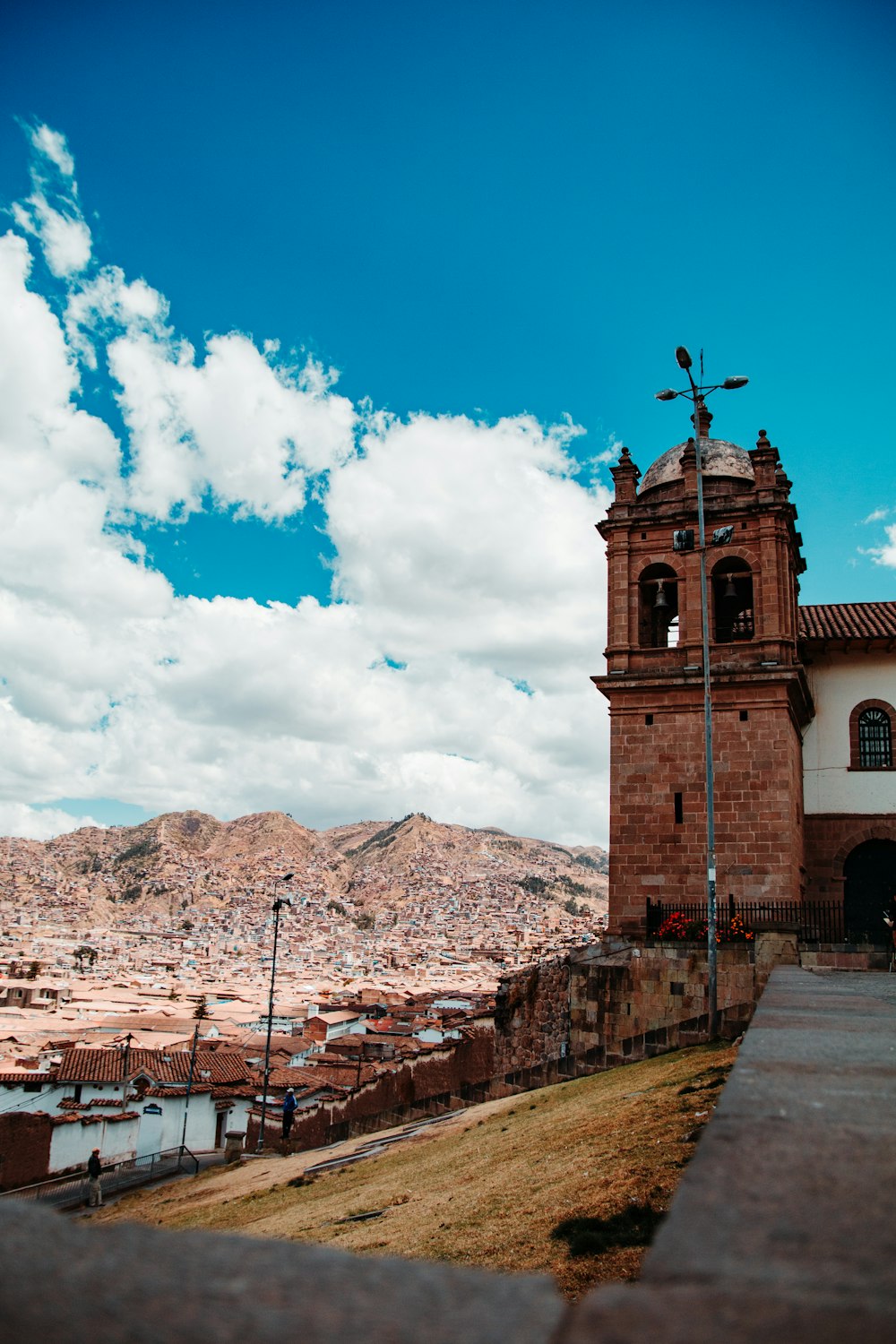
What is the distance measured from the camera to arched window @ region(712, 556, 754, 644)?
19328 millimetres

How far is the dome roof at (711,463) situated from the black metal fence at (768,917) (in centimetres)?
878

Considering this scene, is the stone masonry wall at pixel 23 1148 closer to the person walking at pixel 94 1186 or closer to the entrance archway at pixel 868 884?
the person walking at pixel 94 1186

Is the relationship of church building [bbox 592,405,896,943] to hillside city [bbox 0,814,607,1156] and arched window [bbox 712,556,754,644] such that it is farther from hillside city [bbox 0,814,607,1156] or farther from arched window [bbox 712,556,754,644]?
hillside city [bbox 0,814,607,1156]

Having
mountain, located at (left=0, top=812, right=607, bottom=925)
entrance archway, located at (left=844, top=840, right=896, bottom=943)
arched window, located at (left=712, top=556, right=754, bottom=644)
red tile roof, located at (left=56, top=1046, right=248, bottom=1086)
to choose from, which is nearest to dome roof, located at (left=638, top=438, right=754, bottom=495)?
arched window, located at (left=712, top=556, right=754, bottom=644)

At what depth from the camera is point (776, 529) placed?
19.0 metres

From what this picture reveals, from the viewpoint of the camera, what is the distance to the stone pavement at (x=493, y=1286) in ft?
4.00

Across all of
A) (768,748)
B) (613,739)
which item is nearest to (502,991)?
(613,739)

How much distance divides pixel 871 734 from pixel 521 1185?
15856mm

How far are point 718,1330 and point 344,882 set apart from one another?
157 meters

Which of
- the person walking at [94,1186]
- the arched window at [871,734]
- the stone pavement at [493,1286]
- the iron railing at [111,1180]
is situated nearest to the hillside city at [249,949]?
the iron railing at [111,1180]

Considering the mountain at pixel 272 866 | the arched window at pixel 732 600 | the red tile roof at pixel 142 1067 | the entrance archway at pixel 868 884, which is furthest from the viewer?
the mountain at pixel 272 866

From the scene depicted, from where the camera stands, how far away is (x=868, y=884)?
19281 millimetres

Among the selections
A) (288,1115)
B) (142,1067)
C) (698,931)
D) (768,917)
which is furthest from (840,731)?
(142,1067)

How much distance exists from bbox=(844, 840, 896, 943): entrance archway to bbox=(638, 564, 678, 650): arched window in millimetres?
5892
